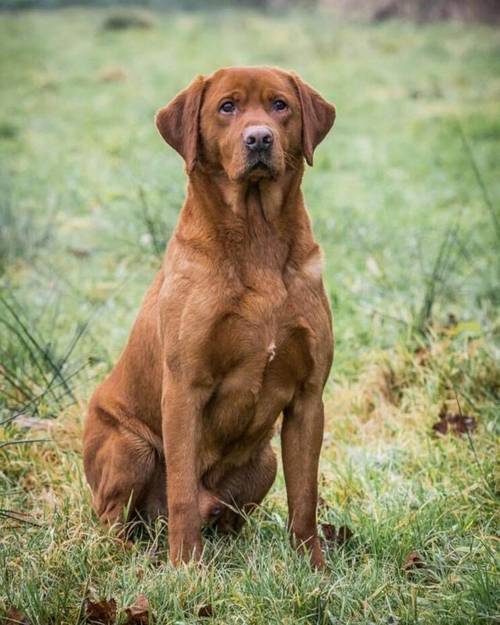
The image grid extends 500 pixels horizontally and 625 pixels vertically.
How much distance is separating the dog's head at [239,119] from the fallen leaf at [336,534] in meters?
1.43

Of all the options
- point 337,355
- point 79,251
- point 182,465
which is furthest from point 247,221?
point 79,251

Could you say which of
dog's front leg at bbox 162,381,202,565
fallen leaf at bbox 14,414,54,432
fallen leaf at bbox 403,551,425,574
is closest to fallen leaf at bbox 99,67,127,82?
fallen leaf at bbox 14,414,54,432

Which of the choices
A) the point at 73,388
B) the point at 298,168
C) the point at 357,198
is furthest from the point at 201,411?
the point at 357,198

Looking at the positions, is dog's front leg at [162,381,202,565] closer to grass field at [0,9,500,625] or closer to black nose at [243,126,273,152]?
grass field at [0,9,500,625]

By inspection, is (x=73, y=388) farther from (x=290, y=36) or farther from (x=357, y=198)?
(x=290, y=36)

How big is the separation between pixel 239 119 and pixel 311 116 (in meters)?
0.34

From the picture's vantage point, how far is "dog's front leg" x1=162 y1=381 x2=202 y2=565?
3.48m

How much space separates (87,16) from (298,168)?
18.2 meters

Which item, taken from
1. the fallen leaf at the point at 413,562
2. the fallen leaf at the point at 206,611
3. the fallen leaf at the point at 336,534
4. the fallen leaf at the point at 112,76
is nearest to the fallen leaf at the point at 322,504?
the fallen leaf at the point at 336,534

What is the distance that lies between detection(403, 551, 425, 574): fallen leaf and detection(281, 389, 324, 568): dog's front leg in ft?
1.12

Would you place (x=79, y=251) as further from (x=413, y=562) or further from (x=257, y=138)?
(x=413, y=562)

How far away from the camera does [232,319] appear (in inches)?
136

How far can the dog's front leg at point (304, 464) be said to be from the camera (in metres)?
3.67

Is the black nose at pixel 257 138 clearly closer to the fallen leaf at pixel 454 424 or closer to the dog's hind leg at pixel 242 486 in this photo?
the dog's hind leg at pixel 242 486
